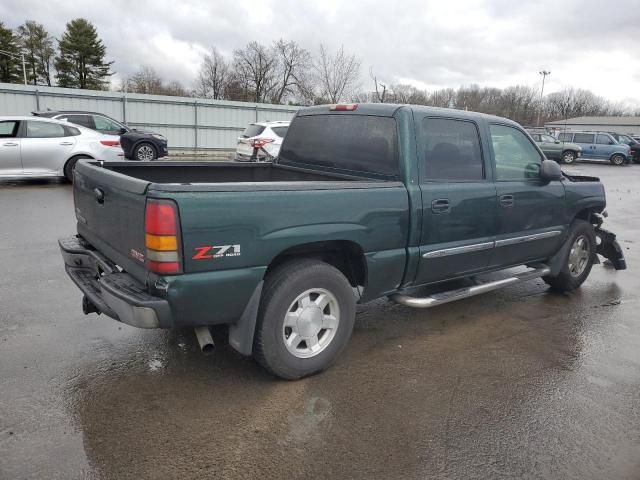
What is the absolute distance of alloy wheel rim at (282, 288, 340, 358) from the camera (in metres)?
3.39

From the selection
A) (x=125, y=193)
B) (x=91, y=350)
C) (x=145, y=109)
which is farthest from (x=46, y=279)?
(x=145, y=109)

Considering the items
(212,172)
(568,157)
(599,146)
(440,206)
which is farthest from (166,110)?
(599,146)

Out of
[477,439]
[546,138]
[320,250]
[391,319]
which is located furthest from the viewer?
[546,138]

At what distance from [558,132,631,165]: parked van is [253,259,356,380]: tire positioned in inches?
1180

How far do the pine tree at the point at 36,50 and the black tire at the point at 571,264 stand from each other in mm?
71022

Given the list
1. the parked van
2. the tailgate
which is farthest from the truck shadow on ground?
the parked van

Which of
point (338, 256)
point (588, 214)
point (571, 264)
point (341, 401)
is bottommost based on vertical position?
point (341, 401)

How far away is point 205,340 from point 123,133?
1325 cm

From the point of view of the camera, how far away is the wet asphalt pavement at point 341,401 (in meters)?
2.69

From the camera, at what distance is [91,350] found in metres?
3.81

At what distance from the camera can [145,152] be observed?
49.2 feet

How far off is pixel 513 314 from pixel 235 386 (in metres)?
3.00

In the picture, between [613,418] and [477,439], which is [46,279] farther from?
[613,418]

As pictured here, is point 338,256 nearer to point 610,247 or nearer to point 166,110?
point 610,247
